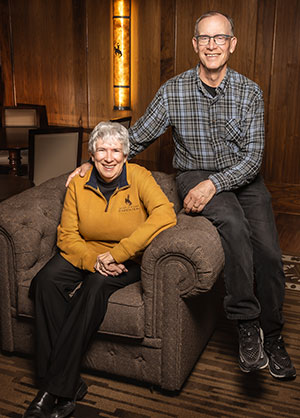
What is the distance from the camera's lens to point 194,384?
2318 millimetres

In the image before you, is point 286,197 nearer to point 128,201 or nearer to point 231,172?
point 231,172

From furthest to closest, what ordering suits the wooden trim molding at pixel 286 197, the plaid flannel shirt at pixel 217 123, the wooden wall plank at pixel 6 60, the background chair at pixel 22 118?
the wooden wall plank at pixel 6 60 → the background chair at pixel 22 118 → the wooden trim molding at pixel 286 197 → the plaid flannel shirt at pixel 217 123

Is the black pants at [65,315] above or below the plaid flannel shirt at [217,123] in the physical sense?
below

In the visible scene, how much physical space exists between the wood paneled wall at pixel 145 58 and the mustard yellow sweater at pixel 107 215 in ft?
8.85

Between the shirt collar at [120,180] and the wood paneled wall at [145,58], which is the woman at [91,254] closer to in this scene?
the shirt collar at [120,180]

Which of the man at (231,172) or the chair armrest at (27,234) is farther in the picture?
the chair armrest at (27,234)

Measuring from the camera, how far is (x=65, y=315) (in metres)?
2.20

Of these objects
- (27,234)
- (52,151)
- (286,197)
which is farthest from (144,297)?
(286,197)

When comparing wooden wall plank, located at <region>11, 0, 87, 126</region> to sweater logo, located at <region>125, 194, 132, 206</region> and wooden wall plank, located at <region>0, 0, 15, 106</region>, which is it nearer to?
wooden wall plank, located at <region>0, 0, 15, 106</region>

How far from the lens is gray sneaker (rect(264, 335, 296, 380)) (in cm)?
221

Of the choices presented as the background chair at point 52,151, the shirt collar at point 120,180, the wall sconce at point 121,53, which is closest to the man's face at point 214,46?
the shirt collar at point 120,180

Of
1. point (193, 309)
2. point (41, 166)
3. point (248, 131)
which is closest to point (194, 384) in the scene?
point (193, 309)

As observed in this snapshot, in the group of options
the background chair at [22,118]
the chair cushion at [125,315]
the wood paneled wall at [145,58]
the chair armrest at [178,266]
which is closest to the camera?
the chair armrest at [178,266]

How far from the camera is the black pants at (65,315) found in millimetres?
2062
